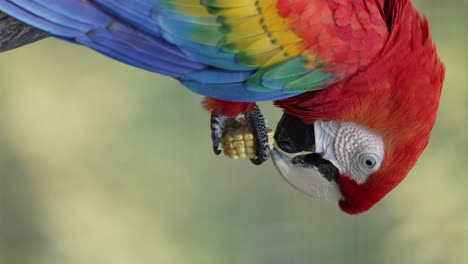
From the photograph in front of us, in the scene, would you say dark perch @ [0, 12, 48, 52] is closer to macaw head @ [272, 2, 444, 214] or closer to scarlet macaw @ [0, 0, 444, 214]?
scarlet macaw @ [0, 0, 444, 214]

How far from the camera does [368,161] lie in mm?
1166

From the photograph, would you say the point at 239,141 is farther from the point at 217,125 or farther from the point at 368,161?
the point at 368,161

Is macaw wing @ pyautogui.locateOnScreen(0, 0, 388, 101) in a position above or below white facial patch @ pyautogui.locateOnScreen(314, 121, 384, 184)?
above

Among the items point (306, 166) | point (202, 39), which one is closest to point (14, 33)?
point (202, 39)

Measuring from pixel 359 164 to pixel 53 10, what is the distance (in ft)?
1.89

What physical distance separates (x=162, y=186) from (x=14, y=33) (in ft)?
3.56

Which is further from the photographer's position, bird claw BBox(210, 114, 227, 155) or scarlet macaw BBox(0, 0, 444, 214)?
bird claw BBox(210, 114, 227, 155)

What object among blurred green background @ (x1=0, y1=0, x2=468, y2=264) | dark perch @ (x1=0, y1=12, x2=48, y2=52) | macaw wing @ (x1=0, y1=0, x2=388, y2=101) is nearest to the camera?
macaw wing @ (x1=0, y1=0, x2=388, y2=101)

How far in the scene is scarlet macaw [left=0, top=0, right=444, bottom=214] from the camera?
100cm

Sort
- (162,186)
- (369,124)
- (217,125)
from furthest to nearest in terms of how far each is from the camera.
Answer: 1. (162,186)
2. (217,125)
3. (369,124)

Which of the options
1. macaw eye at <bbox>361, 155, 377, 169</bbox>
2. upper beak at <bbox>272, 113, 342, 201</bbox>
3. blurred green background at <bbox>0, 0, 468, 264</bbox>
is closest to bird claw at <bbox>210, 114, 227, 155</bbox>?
upper beak at <bbox>272, 113, 342, 201</bbox>

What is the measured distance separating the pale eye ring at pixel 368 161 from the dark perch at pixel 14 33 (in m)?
0.58

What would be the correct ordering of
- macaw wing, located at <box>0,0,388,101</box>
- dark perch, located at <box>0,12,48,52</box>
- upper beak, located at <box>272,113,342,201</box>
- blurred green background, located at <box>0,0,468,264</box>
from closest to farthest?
1. macaw wing, located at <box>0,0,388,101</box>
2. dark perch, located at <box>0,12,48,52</box>
3. upper beak, located at <box>272,113,342,201</box>
4. blurred green background, located at <box>0,0,468,264</box>

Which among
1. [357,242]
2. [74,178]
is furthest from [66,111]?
[357,242]
